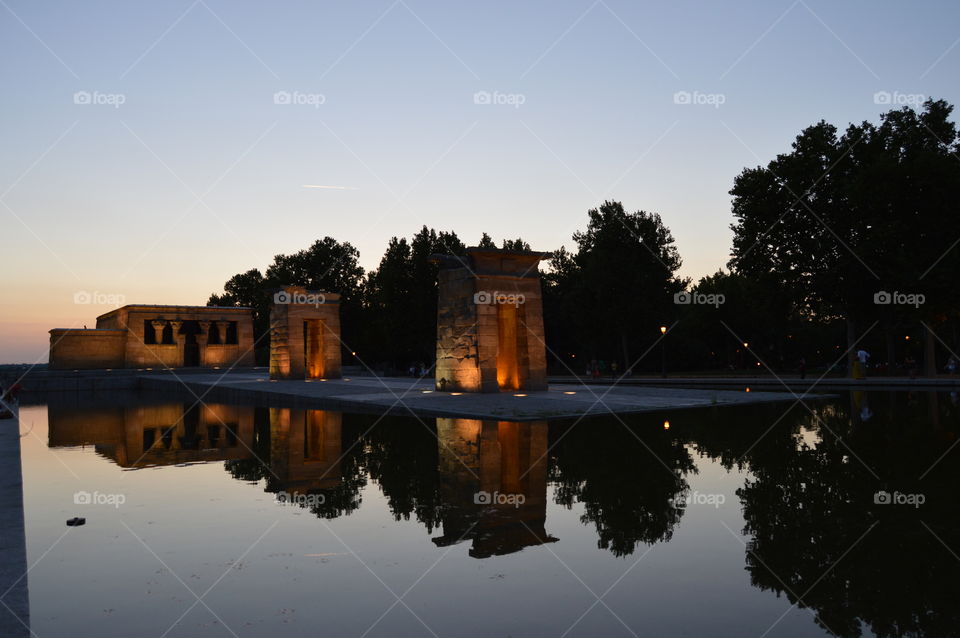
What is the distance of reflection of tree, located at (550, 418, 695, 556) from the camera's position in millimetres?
7684

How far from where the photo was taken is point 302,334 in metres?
40.0

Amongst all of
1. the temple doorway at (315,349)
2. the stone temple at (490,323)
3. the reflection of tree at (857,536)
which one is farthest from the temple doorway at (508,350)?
the temple doorway at (315,349)

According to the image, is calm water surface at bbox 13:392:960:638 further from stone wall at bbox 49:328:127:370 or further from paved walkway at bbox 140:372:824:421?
stone wall at bbox 49:328:127:370

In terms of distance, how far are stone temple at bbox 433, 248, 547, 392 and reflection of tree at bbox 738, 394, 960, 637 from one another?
14.2m

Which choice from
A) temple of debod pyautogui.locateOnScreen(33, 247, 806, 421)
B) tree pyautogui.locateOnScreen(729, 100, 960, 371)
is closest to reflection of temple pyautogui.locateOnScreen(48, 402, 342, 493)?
temple of debod pyautogui.locateOnScreen(33, 247, 806, 421)

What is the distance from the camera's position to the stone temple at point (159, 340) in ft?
185

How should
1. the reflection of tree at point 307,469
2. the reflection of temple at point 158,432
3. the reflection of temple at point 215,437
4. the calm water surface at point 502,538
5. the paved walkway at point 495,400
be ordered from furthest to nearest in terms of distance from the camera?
the paved walkway at point 495,400
the reflection of temple at point 158,432
the reflection of temple at point 215,437
the reflection of tree at point 307,469
the calm water surface at point 502,538

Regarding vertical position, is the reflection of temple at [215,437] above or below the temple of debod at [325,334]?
below

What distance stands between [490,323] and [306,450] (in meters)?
13.0

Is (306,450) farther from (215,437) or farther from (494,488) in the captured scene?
(494,488)

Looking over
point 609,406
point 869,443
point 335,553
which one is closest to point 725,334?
point 609,406

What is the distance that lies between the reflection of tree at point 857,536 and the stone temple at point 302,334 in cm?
3080

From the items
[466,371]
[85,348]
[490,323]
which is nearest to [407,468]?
[490,323]

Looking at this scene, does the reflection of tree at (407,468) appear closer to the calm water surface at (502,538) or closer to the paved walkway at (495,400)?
the calm water surface at (502,538)
